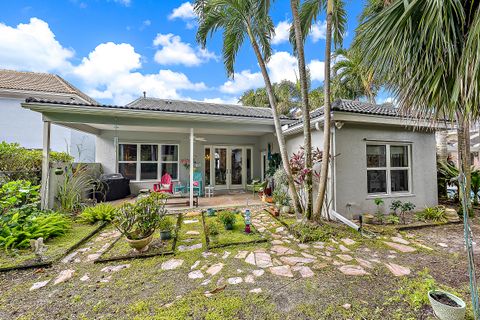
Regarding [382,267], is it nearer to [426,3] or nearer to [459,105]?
[459,105]

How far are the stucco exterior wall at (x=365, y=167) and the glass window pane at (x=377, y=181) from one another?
28cm

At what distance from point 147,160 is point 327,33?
9.03 m

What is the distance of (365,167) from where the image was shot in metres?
6.09

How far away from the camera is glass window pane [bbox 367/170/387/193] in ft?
20.7

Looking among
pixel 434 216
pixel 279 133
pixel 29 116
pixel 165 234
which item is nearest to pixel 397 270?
pixel 279 133

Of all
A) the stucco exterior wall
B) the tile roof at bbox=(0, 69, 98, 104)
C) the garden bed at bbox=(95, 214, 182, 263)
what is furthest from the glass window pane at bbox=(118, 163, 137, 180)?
the stucco exterior wall

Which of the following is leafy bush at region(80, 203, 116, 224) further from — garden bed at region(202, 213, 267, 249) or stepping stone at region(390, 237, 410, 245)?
stepping stone at region(390, 237, 410, 245)

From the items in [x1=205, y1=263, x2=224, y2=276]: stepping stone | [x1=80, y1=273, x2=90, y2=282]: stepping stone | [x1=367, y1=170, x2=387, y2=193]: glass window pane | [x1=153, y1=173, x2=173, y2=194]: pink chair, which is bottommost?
[x1=80, y1=273, x2=90, y2=282]: stepping stone

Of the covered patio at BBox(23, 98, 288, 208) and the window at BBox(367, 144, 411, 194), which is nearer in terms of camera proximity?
the covered patio at BBox(23, 98, 288, 208)

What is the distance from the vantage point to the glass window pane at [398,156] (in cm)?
655

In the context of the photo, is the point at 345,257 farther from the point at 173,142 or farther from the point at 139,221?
the point at 173,142

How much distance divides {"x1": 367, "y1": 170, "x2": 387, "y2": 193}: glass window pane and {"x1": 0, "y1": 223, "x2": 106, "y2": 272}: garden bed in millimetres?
7877

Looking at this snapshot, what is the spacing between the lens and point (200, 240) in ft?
14.8

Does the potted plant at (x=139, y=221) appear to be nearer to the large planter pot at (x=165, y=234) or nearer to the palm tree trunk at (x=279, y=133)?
the large planter pot at (x=165, y=234)
